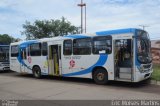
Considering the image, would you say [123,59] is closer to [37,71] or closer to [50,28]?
[37,71]

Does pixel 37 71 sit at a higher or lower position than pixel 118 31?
lower

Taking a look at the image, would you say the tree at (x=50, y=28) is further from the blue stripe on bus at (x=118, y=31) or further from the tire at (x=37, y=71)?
the blue stripe on bus at (x=118, y=31)

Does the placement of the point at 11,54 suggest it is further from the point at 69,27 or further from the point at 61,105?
the point at 69,27

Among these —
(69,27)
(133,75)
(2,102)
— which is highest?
(69,27)

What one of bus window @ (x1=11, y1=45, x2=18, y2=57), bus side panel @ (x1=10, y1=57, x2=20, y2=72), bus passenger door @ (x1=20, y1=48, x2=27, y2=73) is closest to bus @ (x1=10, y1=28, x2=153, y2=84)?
bus passenger door @ (x1=20, y1=48, x2=27, y2=73)

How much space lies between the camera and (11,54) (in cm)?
1975

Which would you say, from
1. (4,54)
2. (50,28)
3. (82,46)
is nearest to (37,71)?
(82,46)

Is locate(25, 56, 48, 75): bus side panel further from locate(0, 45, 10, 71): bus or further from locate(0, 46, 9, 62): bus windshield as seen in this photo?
locate(0, 46, 9, 62): bus windshield

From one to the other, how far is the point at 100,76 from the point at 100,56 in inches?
40.5

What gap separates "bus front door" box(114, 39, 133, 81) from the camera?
11945mm

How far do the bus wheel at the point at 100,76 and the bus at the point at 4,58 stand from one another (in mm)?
11023

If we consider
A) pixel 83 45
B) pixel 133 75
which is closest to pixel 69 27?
pixel 83 45

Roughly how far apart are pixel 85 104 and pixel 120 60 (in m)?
4.43

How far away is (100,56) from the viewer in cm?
1305
